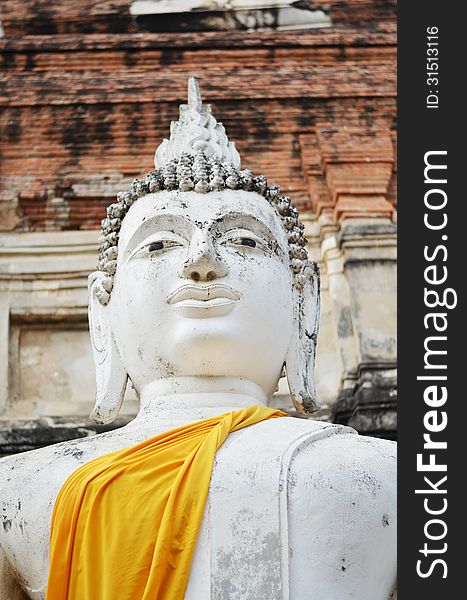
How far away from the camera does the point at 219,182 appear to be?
5.54 meters

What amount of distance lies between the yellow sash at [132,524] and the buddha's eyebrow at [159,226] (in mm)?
882

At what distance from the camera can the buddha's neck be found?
512 centimetres

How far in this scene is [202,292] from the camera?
5.14m

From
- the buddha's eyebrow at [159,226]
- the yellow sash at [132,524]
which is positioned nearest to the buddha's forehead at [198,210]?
the buddha's eyebrow at [159,226]

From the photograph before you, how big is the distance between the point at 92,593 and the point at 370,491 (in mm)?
864

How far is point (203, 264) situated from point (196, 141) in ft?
3.25

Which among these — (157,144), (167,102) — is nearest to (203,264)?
(157,144)

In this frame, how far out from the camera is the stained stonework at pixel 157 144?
9641 mm

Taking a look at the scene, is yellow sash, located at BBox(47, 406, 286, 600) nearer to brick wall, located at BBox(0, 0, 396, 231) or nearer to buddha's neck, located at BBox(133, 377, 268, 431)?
buddha's neck, located at BBox(133, 377, 268, 431)

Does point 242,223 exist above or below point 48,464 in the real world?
above

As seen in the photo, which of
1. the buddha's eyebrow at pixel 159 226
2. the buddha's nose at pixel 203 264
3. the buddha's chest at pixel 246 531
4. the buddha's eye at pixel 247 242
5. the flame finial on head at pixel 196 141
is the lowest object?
the buddha's chest at pixel 246 531

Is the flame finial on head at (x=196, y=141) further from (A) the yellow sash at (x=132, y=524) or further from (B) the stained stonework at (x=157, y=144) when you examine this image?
(B) the stained stonework at (x=157, y=144)

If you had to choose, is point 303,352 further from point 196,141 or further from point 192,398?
point 196,141

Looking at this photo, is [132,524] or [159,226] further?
[159,226]
